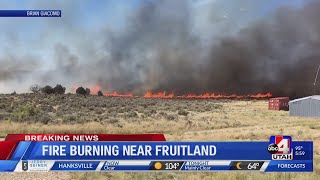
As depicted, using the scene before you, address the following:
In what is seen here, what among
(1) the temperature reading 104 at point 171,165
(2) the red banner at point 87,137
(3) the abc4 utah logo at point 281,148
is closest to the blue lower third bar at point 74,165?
(2) the red banner at point 87,137

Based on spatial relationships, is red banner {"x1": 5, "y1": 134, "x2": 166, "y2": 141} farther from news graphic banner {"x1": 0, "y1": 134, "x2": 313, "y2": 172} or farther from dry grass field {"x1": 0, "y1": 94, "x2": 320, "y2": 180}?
dry grass field {"x1": 0, "y1": 94, "x2": 320, "y2": 180}

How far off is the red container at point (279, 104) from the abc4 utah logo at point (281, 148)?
7.25m

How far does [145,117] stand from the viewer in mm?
20781

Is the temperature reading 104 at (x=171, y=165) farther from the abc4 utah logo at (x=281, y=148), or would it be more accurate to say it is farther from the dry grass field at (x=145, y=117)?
the dry grass field at (x=145, y=117)

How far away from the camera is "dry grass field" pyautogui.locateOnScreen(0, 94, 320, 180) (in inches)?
768

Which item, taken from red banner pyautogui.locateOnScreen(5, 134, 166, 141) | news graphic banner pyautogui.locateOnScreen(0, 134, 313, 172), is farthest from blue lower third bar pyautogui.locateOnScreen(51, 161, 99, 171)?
red banner pyautogui.locateOnScreen(5, 134, 166, 141)

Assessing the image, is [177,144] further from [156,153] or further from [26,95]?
[26,95]

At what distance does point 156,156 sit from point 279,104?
912 cm

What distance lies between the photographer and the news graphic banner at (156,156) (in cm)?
1318

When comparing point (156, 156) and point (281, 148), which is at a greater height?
point (281, 148)

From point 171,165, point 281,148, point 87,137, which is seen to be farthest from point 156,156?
point 281,148

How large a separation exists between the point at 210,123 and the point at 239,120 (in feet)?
5.08

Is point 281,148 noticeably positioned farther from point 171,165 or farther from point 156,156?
point 156,156

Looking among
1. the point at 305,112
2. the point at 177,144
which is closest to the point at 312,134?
the point at 305,112
